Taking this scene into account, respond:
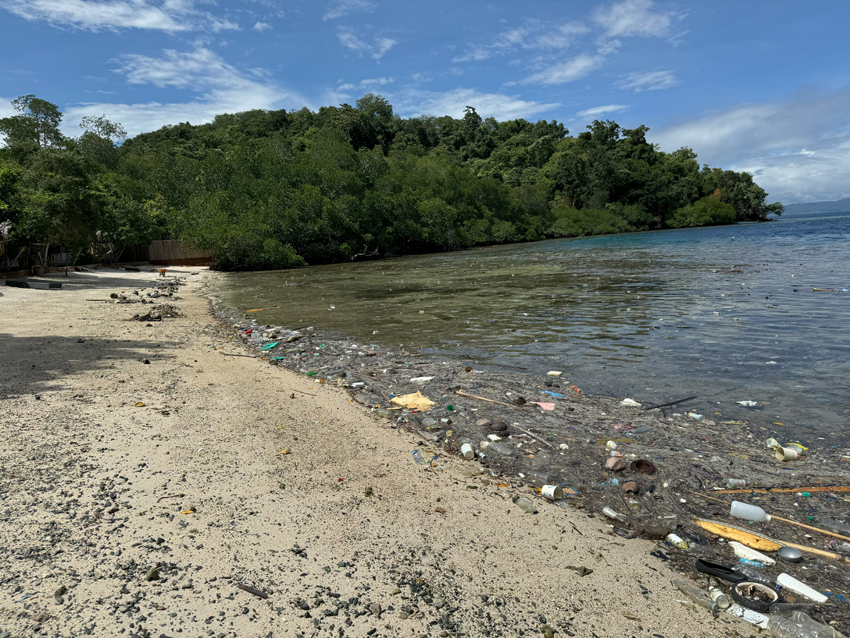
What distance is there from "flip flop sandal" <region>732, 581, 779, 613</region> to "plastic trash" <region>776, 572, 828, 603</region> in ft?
0.43

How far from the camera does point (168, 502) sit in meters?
3.37

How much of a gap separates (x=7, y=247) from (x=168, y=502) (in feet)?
79.6

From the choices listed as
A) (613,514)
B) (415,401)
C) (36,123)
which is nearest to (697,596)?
(613,514)

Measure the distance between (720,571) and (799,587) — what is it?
0.38 meters

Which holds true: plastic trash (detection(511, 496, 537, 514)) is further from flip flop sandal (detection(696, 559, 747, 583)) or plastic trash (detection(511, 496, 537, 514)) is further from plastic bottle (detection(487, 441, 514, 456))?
flip flop sandal (detection(696, 559, 747, 583))

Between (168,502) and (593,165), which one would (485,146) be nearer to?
(593,165)

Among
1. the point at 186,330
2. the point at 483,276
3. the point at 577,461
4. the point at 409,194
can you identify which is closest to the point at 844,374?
the point at 577,461

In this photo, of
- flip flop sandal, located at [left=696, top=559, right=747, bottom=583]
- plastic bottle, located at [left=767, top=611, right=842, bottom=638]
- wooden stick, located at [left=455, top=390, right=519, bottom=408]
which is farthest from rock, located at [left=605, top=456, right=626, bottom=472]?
plastic bottle, located at [left=767, top=611, right=842, bottom=638]

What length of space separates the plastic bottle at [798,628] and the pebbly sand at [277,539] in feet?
0.40

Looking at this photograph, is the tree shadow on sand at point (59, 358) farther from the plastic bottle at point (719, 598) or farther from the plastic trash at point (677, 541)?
the plastic bottle at point (719, 598)

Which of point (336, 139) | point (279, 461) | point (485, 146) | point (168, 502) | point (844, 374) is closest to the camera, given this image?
point (168, 502)

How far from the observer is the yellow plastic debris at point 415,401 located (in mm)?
5720

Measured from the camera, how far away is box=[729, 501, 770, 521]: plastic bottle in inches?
135

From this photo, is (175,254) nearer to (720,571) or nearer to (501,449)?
(501,449)
